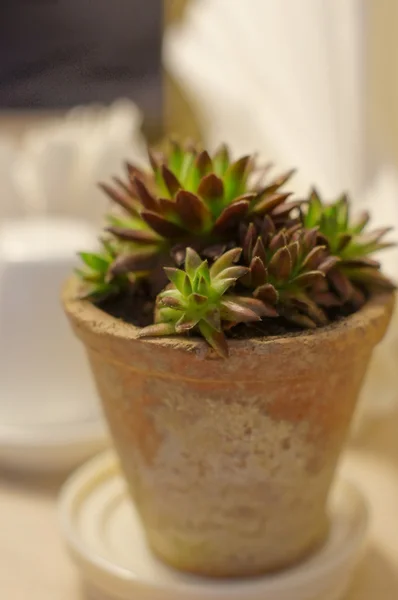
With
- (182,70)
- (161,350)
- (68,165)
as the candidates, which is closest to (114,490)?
(161,350)

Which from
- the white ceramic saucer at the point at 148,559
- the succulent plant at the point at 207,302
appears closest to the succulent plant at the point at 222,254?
the succulent plant at the point at 207,302

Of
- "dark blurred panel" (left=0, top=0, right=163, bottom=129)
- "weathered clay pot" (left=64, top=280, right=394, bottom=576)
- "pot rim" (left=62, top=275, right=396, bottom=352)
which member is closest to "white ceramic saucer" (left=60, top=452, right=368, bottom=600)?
"weathered clay pot" (left=64, top=280, right=394, bottom=576)

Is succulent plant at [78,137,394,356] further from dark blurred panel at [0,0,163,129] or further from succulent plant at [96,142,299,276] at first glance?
dark blurred panel at [0,0,163,129]

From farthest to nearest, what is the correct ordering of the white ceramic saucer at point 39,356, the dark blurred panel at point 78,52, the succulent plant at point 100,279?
1. the dark blurred panel at point 78,52
2. the white ceramic saucer at point 39,356
3. the succulent plant at point 100,279

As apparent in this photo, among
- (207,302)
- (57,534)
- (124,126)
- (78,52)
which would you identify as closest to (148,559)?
(57,534)

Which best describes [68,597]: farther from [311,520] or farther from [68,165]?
[68,165]

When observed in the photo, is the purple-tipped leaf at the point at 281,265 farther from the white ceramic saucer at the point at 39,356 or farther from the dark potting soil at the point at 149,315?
the white ceramic saucer at the point at 39,356
